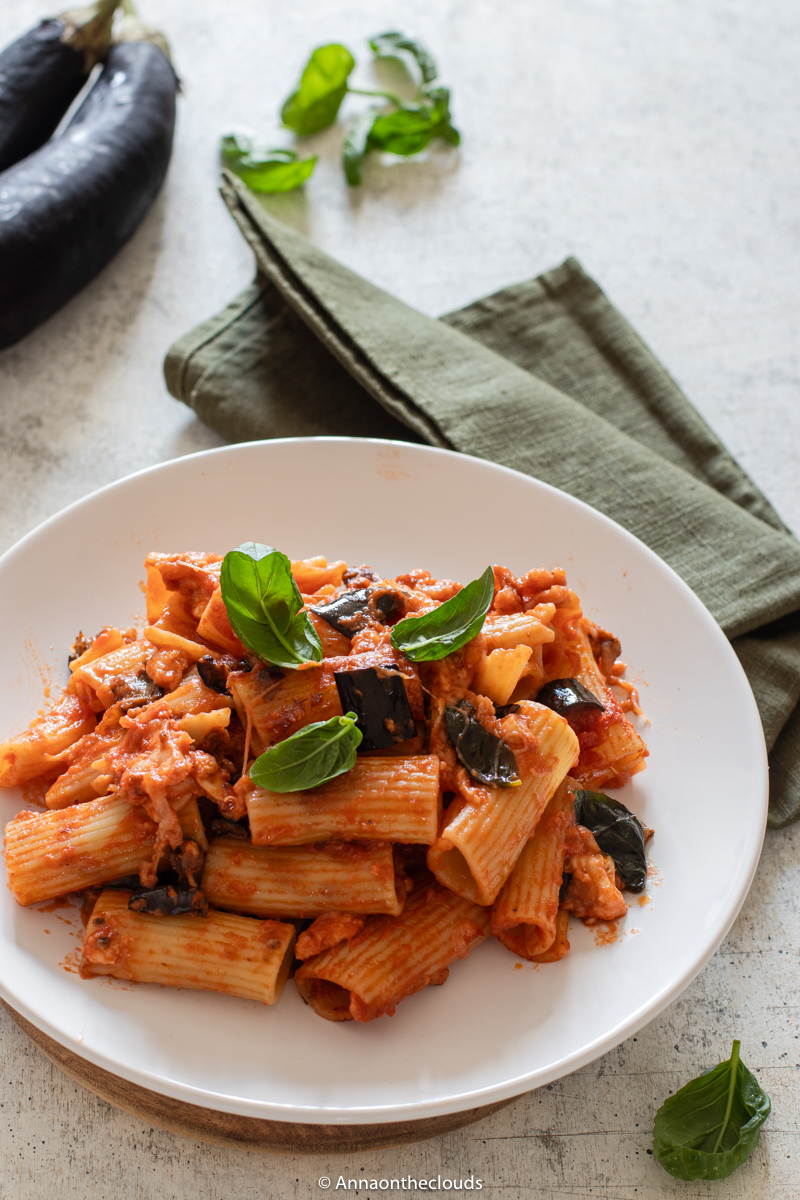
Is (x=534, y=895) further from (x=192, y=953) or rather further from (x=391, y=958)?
(x=192, y=953)

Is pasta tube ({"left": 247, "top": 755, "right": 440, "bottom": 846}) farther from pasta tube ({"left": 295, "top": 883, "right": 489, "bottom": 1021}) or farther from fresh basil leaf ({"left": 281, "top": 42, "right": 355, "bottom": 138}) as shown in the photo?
fresh basil leaf ({"left": 281, "top": 42, "right": 355, "bottom": 138})

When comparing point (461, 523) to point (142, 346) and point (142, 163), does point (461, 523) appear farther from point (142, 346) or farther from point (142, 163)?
point (142, 163)

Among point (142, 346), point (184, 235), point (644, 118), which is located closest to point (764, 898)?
point (142, 346)

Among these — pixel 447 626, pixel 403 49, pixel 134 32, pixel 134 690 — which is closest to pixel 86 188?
pixel 134 32

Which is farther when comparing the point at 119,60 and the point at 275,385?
the point at 119,60

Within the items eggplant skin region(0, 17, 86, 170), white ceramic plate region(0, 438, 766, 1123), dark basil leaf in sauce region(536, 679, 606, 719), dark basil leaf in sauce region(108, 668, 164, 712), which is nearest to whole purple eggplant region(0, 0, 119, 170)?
eggplant skin region(0, 17, 86, 170)

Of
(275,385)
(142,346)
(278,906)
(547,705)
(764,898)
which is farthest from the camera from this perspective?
(142,346)
